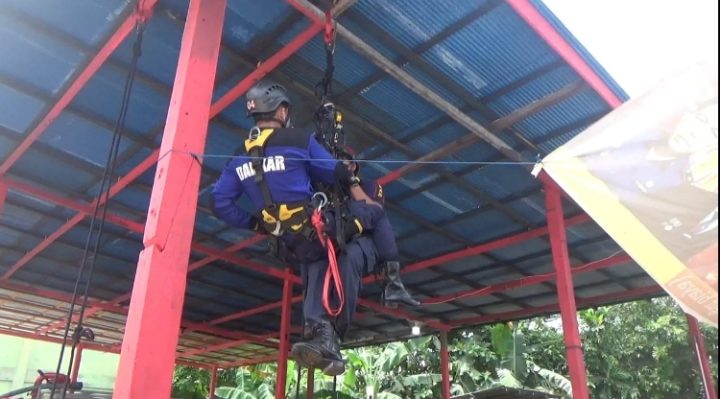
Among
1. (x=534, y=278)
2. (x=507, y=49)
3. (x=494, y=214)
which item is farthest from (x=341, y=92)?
(x=534, y=278)

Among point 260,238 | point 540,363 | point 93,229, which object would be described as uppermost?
point 260,238

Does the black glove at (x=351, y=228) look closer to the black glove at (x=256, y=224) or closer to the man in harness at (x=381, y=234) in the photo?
the man in harness at (x=381, y=234)

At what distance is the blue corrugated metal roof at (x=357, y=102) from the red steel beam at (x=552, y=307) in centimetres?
78

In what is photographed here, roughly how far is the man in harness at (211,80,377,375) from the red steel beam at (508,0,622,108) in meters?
1.81

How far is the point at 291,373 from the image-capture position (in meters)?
18.2

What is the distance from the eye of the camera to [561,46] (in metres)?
4.25

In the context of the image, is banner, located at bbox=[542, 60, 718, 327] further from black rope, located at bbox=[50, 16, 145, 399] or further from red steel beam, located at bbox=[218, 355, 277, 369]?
red steel beam, located at bbox=[218, 355, 277, 369]

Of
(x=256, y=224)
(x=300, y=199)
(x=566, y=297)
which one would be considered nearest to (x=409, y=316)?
(x=566, y=297)

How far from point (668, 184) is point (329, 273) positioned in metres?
1.91

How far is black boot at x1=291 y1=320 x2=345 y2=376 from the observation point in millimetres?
2941

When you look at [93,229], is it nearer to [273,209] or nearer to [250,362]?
[273,209]

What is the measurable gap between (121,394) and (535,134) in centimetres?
443

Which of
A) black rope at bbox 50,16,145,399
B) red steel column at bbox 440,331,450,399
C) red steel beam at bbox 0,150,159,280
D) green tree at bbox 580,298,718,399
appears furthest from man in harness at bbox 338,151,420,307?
green tree at bbox 580,298,718,399

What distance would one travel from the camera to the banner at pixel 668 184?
171 centimetres
